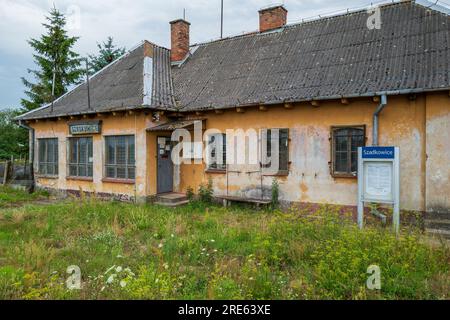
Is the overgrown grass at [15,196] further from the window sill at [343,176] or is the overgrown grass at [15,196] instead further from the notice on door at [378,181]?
the notice on door at [378,181]

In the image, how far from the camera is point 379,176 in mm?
8273

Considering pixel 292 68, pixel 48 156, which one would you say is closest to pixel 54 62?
pixel 48 156

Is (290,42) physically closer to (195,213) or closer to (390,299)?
(195,213)

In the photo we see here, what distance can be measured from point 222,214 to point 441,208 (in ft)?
19.8

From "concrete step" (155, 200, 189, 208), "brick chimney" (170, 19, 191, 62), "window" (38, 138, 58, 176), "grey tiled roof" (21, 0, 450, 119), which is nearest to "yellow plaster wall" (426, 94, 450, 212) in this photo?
"grey tiled roof" (21, 0, 450, 119)

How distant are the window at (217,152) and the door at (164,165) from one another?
6.00 feet

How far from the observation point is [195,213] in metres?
10.6

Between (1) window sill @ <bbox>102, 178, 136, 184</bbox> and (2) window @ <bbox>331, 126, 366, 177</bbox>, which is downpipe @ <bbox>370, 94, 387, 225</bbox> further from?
(1) window sill @ <bbox>102, 178, 136, 184</bbox>

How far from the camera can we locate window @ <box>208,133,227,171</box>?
12297 millimetres

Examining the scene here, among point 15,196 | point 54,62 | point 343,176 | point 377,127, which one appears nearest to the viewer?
point 377,127

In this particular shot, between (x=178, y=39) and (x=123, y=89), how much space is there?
166 inches

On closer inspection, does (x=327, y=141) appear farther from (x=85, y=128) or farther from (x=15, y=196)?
(x=15, y=196)

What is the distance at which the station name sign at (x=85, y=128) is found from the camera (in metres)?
13.7

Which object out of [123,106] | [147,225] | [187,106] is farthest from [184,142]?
[147,225]
